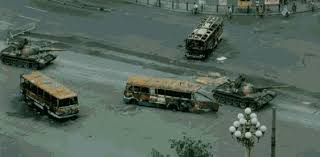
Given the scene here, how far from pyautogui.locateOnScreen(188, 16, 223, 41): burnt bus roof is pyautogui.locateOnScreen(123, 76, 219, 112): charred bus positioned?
8.93 metres

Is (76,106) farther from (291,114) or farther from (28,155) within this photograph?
(291,114)

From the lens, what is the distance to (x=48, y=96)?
60219 millimetres

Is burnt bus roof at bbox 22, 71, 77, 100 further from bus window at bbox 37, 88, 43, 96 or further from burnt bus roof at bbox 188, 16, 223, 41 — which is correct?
burnt bus roof at bbox 188, 16, 223, 41

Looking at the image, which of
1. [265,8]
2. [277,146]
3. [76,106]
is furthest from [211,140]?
[265,8]

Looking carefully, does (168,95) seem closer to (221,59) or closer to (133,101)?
(133,101)

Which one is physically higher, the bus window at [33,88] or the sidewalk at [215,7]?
the sidewalk at [215,7]

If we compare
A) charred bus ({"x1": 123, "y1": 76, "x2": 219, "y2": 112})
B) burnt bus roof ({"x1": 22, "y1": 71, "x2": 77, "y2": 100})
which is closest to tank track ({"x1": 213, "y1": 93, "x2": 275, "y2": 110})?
charred bus ({"x1": 123, "y1": 76, "x2": 219, "y2": 112})

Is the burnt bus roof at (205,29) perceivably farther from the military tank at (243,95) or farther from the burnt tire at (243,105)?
the burnt tire at (243,105)

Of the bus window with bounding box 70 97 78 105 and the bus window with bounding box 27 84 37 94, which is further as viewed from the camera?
the bus window with bounding box 27 84 37 94

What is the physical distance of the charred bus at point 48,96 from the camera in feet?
195

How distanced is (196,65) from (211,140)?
1490cm

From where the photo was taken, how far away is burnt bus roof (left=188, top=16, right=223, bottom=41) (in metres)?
71.0

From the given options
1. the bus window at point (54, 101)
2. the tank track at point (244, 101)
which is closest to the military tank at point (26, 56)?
the bus window at point (54, 101)

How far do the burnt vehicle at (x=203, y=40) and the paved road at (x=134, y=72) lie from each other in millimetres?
928
